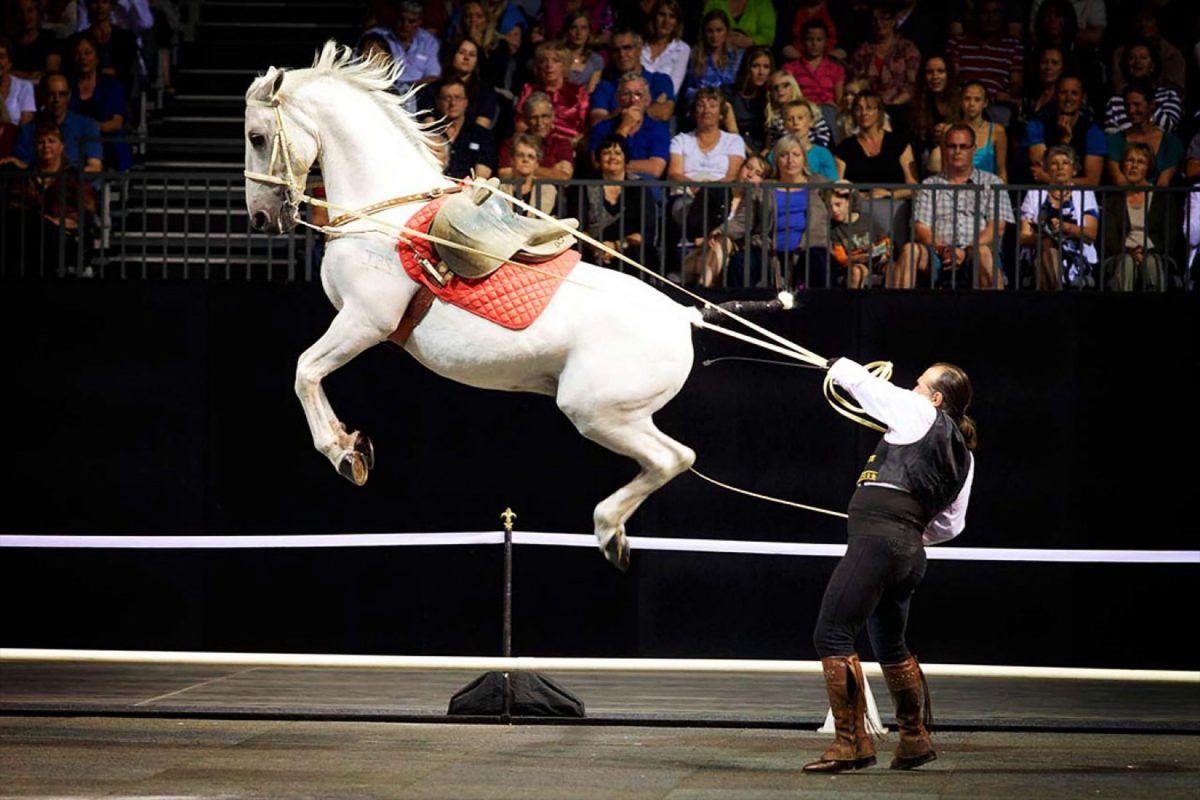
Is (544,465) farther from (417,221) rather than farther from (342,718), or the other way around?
(417,221)

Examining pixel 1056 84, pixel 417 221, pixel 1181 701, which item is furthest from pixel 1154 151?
pixel 417 221

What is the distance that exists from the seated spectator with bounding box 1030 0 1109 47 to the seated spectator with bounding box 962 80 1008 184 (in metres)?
0.87

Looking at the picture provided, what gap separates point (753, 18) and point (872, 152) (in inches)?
47.3

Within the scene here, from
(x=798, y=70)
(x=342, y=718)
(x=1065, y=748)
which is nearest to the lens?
(x=1065, y=748)

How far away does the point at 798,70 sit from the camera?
9.02 metres

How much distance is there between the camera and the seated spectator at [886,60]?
902cm

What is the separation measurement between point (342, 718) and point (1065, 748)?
255 centimetres

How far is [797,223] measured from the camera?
8266 millimetres

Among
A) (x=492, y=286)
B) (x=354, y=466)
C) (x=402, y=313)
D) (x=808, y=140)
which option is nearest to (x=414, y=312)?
(x=402, y=313)

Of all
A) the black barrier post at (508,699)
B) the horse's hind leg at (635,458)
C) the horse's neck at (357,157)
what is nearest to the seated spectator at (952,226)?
the black barrier post at (508,699)

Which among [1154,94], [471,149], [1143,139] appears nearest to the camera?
[471,149]

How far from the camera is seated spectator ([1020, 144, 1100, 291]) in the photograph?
8172 millimetres

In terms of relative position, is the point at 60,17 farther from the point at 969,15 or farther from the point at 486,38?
the point at 969,15

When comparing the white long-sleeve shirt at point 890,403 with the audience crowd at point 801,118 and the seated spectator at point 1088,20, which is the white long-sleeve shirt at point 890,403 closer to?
the audience crowd at point 801,118
